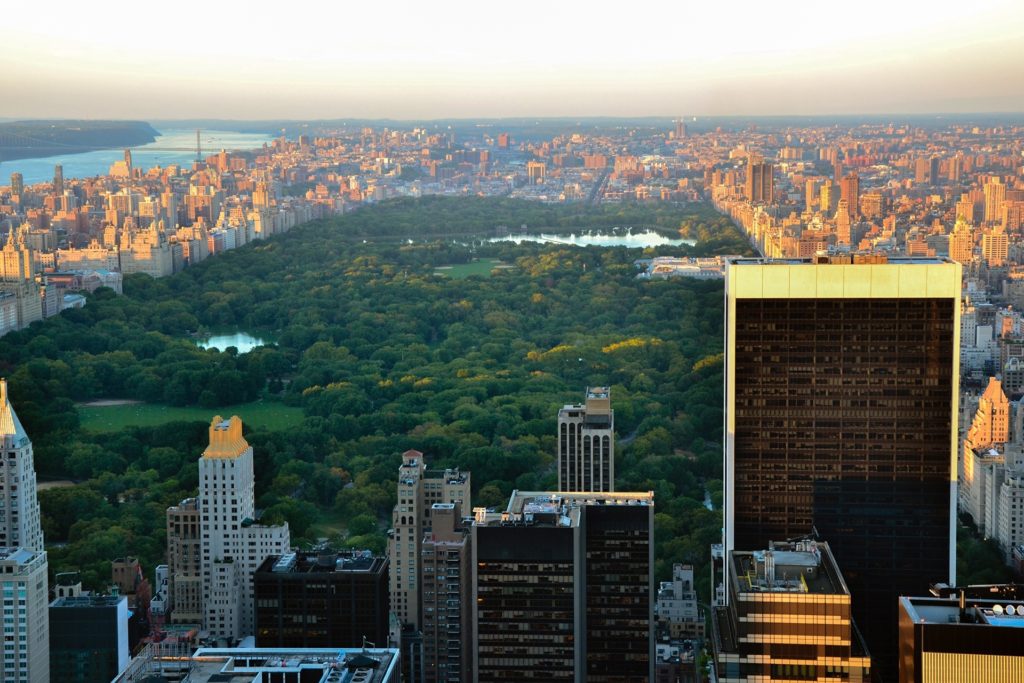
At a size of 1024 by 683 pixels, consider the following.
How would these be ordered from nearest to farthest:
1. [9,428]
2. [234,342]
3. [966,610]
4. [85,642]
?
[966,610], [85,642], [9,428], [234,342]

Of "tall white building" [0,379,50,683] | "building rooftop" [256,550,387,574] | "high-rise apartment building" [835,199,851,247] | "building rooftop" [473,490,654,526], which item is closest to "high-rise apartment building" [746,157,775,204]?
"high-rise apartment building" [835,199,851,247]

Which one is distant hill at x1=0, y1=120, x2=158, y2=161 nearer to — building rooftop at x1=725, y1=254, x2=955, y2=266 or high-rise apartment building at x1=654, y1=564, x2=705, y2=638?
high-rise apartment building at x1=654, y1=564, x2=705, y2=638

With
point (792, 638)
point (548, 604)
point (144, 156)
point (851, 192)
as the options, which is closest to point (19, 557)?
point (548, 604)

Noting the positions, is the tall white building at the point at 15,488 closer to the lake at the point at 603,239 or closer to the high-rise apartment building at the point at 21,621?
the high-rise apartment building at the point at 21,621

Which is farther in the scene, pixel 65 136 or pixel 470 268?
pixel 470 268

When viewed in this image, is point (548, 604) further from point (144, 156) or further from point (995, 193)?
point (144, 156)

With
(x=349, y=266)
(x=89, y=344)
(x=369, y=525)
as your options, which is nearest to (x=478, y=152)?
(x=349, y=266)

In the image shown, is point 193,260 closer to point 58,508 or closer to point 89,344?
point 89,344
